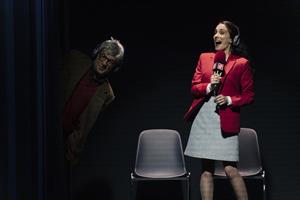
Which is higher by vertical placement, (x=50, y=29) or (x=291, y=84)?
(x=50, y=29)

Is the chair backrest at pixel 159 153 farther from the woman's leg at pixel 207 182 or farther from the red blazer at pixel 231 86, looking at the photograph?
the red blazer at pixel 231 86

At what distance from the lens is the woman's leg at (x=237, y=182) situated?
4.49 metres

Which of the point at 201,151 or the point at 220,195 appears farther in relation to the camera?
the point at 220,195

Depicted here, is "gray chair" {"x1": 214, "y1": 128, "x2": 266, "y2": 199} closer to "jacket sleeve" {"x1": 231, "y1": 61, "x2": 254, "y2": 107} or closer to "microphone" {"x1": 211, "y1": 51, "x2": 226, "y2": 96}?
"jacket sleeve" {"x1": 231, "y1": 61, "x2": 254, "y2": 107}

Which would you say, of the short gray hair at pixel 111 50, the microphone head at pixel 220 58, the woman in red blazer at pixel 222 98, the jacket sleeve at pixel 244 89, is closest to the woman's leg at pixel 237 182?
the woman in red blazer at pixel 222 98

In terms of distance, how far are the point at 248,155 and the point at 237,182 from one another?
1.35 ft

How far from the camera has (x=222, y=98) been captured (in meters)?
4.34

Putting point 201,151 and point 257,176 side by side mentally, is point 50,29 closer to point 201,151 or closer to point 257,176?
point 201,151

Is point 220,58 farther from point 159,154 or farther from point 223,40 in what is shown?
point 159,154

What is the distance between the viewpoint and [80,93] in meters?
4.01

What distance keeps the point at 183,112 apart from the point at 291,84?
41.5 inches

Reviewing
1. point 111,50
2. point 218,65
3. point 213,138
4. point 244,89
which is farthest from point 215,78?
point 111,50

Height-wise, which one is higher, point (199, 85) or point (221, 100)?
point (199, 85)

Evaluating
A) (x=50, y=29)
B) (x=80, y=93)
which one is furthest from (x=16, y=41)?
(x=80, y=93)
